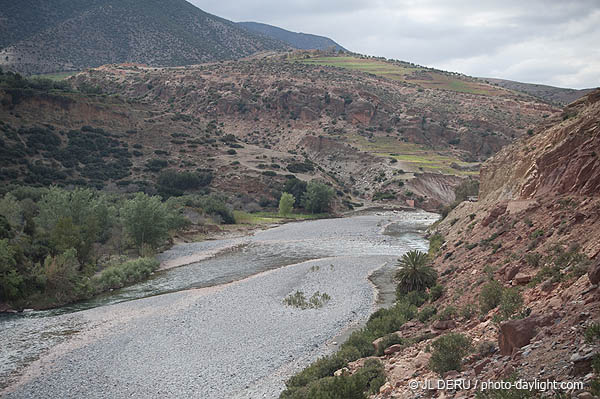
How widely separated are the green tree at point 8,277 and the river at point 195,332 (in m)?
1.74

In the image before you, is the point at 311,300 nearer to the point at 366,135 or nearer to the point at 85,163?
the point at 85,163

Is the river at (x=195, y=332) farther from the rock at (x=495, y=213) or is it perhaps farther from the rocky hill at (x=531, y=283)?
the rock at (x=495, y=213)

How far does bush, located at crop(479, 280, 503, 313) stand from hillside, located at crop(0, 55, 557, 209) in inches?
2339

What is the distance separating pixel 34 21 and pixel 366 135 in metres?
102

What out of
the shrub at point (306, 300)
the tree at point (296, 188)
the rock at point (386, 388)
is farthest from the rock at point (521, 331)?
the tree at point (296, 188)

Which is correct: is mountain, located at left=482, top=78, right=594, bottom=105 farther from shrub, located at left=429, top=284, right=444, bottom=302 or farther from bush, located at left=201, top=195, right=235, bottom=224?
shrub, located at left=429, top=284, right=444, bottom=302

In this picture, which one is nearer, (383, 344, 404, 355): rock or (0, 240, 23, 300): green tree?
(383, 344, 404, 355): rock

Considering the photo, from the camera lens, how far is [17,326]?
20.1m

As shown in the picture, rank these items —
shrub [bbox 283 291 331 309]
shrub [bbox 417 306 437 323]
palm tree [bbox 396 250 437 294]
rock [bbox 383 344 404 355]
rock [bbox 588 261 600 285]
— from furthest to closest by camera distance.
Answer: shrub [bbox 283 291 331 309] → palm tree [bbox 396 250 437 294] → shrub [bbox 417 306 437 323] → rock [bbox 383 344 404 355] → rock [bbox 588 261 600 285]

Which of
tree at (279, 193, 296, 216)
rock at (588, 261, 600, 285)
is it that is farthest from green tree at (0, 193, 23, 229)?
rock at (588, 261, 600, 285)

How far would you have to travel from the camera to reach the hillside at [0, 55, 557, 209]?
7156 centimetres

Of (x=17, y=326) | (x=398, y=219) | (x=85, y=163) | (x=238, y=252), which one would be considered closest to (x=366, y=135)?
(x=398, y=219)

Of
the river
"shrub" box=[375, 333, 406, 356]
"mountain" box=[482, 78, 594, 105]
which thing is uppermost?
"mountain" box=[482, 78, 594, 105]

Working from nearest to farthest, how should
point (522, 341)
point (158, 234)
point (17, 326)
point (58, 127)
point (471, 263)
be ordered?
point (522, 341) → point (471, 263) → point (17, 326) → point (158, 234) → point (58, 127)
